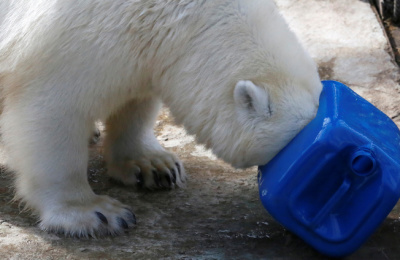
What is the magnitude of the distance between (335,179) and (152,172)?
1.21 metres

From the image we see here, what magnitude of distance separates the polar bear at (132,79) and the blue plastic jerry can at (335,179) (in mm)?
113

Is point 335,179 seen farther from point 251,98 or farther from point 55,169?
point 55,169

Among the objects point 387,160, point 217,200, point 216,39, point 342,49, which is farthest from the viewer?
point 342,49

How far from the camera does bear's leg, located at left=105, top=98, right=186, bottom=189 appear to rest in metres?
3.75

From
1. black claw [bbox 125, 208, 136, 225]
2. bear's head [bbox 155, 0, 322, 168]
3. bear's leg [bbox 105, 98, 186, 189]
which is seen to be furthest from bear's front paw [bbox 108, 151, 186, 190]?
bear's head [bbox 155, 0, 322, 168]

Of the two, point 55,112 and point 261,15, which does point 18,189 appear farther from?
point 261,15

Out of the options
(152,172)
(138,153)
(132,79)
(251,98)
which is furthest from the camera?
(138,153)

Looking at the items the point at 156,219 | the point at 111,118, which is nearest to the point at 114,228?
the point at 156,219

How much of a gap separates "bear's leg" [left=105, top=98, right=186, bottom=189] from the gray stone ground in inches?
2.6

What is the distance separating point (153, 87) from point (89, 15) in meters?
0.44

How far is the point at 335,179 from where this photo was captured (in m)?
2.84

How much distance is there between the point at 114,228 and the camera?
3.21 m

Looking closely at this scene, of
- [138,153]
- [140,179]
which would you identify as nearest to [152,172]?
[140,179]

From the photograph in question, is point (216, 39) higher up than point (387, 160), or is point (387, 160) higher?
point (216, 39)
